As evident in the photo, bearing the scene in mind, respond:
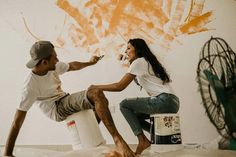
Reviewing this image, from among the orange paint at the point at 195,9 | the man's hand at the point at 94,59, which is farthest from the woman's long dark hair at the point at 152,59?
the orange paint at the point at 195,9

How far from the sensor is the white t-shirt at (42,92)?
7.14 ft

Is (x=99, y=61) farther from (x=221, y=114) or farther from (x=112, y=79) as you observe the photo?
(x=221, y=114)

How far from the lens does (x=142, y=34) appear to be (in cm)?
304

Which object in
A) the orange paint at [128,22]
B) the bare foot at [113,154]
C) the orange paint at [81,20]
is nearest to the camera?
the bare foot at [113,154]

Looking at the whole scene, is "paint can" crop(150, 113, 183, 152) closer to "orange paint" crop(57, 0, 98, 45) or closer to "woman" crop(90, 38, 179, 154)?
"woman" crop(90, 38, 179, 154)

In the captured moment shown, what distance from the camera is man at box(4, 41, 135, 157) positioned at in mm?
2102

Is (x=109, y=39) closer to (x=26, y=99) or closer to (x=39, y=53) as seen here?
(x=39, y=53)

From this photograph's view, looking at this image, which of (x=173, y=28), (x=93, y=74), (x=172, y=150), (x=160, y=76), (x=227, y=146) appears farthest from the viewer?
(x=93, y=74)

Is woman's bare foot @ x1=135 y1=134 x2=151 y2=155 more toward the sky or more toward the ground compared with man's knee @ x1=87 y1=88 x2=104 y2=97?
more toward the ground

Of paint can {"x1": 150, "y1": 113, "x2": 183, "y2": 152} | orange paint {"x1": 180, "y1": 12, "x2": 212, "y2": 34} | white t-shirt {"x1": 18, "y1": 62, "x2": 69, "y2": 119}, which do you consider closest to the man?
white t-shirt {"x1": 18, "y1": 62, "x2": 69, "y2": 119}

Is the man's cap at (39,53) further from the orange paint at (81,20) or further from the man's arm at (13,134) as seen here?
the orange paint at (81,20)

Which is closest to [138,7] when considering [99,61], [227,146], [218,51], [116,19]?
[116,19]

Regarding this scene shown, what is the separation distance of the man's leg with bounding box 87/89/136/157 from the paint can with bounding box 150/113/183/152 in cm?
33

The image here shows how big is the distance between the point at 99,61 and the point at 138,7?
669mm
